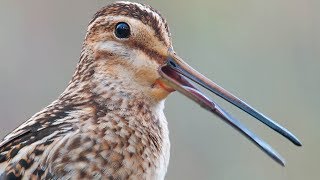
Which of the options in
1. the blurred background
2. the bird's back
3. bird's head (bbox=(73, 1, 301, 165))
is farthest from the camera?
the blurred background

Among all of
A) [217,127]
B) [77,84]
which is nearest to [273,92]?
[217,127]

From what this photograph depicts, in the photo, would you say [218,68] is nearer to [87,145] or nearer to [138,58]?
[138,58]

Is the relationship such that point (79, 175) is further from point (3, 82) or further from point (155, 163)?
→ point (3, 82)

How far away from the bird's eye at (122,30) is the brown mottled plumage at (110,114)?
14 mm

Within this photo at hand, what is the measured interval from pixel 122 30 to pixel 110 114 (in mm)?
257

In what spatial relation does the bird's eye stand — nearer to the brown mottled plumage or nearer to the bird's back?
the brown mottled plumage

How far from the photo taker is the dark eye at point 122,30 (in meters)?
3.52

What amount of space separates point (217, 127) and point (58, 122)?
272cm

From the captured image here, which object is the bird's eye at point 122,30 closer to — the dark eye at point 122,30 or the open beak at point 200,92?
the dark eye at point 122,30

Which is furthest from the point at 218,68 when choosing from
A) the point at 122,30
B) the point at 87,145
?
the point at 87,145

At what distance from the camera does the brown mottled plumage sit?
10.9ft

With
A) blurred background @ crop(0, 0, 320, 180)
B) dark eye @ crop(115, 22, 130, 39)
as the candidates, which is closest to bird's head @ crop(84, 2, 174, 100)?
dark eye @ crop(115, 22, 130, 39)

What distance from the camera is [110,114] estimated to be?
3498 mm

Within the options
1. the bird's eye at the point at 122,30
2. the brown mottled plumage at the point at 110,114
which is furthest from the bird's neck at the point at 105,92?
the bird's eye at the point at 122,30
